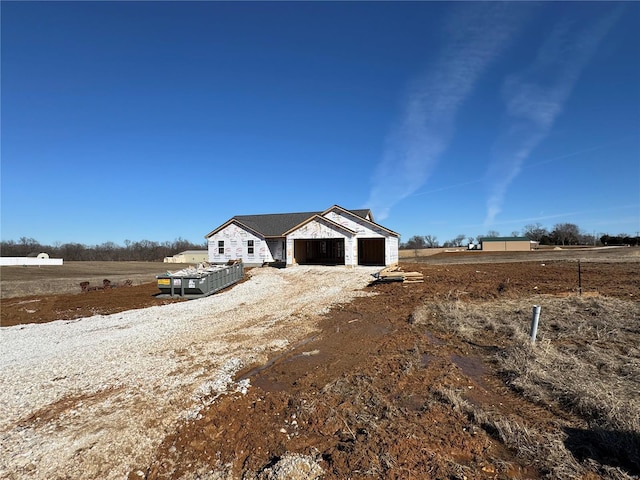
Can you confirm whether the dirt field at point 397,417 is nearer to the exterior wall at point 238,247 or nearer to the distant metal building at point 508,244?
the exterior wall at point 238,247

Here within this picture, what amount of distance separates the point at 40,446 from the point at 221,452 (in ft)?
6.79

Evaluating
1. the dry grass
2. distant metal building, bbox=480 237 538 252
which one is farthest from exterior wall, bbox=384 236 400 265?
distant metal building, bbox=480 237 538 252

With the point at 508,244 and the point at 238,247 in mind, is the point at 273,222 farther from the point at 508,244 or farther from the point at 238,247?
the point at 508,244

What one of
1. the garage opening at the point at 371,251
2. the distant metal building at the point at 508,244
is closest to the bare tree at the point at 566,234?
the distant metal building at the point at 508,244

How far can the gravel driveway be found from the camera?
3.64 m

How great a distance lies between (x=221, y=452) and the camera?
3629 millimetres

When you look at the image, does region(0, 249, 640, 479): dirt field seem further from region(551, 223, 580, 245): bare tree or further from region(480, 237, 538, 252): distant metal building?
region(551, 223, 580, 245): bare tree

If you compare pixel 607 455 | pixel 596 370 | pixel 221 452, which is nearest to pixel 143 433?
pixel 221 452

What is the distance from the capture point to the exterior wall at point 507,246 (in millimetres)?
66750

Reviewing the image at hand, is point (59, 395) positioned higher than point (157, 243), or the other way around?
point (157, 243)

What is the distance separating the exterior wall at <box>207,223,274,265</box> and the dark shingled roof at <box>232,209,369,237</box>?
958 mm

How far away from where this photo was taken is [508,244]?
68125mm

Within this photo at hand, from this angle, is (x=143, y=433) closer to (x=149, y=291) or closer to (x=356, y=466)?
(x=356, y=466)

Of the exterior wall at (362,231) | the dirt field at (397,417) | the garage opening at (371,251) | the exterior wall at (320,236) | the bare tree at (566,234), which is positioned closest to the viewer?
the dirt field at (397,417)
